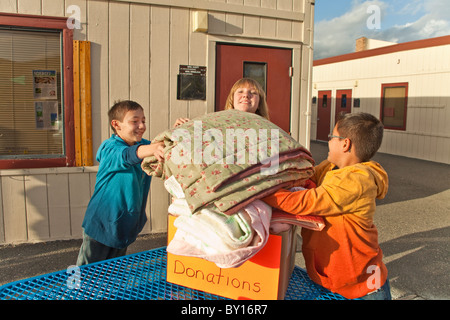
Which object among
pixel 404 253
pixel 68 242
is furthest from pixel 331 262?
pixel 68 242

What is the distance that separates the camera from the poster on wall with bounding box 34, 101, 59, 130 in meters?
4.04

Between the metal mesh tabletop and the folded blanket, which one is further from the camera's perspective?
the metal mesh tabletop

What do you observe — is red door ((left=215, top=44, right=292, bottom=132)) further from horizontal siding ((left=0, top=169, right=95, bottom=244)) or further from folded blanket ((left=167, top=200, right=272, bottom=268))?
folded blanket ((left=167, top=200, right=272, bottom=268))

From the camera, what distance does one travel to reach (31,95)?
4012 mm

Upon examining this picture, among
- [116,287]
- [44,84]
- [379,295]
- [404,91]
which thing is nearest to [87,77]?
[44,84]

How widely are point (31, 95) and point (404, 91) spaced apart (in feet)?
37.9

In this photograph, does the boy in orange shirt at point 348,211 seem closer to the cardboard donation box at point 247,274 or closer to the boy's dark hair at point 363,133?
the boy's dark hair at point 363,133

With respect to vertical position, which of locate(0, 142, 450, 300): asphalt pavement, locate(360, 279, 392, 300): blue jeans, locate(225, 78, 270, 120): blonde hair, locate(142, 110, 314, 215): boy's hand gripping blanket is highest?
locate(225, 78, 270, 120): blonde hair

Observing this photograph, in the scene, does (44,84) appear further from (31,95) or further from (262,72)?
(262,72)

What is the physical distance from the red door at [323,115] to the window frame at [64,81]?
44.0ft

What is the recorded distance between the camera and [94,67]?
4070 millimetres

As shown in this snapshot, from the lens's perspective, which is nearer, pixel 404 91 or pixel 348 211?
pixel 348 211

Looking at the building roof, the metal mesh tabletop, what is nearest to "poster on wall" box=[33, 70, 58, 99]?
the metal mesh tabletop

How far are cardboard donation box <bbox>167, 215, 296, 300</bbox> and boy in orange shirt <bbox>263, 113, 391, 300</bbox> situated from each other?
149 millimetres
